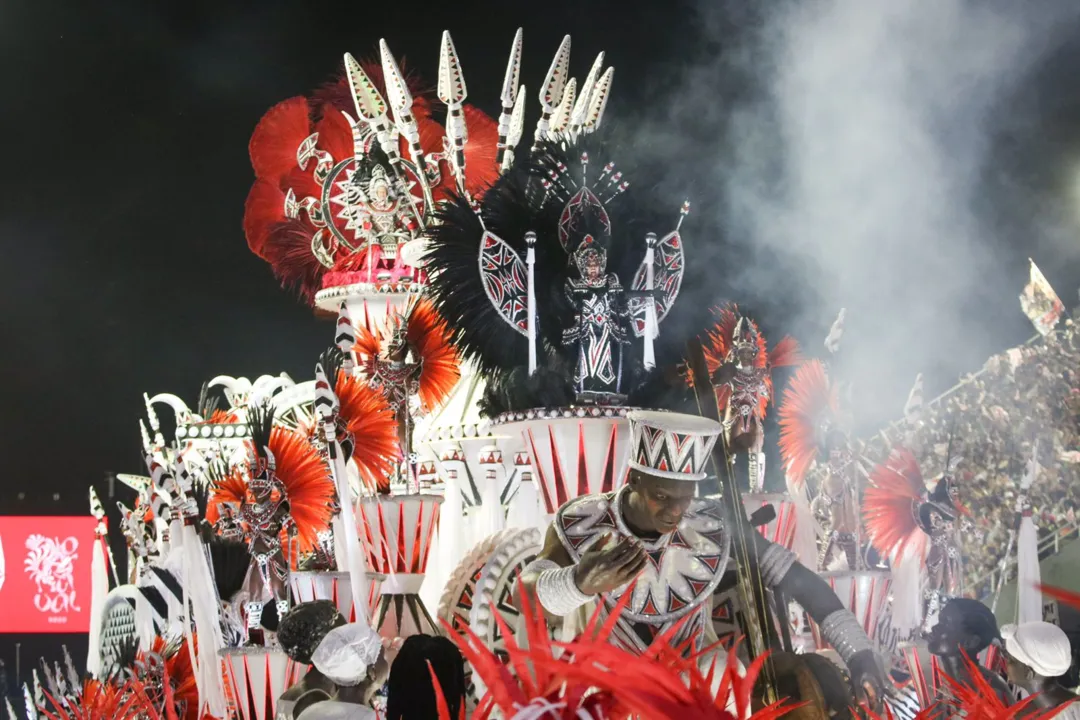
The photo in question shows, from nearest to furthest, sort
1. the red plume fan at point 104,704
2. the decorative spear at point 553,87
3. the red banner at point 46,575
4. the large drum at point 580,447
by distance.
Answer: the red plume fan at point 104,704 → the large drum at point 580,447 → the decorative spear at point 553,87 → the red banner at point 46,575

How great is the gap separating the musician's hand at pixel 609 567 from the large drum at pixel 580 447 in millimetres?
1616

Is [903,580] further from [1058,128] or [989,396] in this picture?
[1058,128]

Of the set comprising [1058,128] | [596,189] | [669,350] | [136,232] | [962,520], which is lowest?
[962,520]

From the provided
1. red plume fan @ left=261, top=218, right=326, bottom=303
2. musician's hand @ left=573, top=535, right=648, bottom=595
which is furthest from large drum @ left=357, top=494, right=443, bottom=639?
red plume fan @ left=261, top=218, right=326, bottom=303

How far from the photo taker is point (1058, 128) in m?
6.48

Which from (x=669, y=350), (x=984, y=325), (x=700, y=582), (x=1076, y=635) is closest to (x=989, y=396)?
(x=984, y=325)

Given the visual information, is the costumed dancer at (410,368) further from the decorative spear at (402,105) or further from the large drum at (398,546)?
the decorative spear at (402,105)

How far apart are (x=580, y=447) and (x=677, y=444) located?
144 centimetres

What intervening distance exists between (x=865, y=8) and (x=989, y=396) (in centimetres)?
275

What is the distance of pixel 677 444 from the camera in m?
3.53

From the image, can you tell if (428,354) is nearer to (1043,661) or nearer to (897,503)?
(897,503)

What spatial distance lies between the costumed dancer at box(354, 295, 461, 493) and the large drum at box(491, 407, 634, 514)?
1.02 meters

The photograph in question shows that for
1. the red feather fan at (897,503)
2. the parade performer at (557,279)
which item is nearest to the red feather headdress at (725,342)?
the parade performer at (557,279)

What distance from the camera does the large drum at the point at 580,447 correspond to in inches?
195
